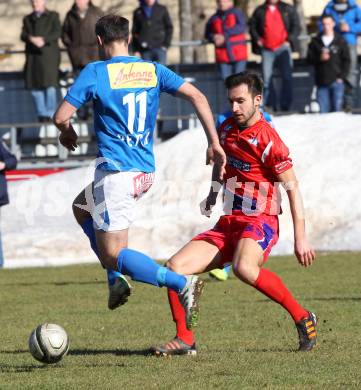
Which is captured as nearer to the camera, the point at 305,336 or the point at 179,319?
the point at 305,336

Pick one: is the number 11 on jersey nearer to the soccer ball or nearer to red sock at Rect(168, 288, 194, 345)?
red sock at Rect(168, 288, 194, 345)

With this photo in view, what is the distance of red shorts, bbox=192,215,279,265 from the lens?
848 centimetres

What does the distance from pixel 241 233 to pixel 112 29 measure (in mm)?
1699

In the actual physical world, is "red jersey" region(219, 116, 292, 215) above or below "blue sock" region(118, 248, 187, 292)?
above

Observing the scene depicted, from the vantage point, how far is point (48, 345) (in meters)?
7.88

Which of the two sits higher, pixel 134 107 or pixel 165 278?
pixel 134 107

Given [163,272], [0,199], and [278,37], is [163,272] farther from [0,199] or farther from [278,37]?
[278,37]

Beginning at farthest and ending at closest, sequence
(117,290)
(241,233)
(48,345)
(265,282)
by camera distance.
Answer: (241,233)
(265,282)
(117,290)
(48,345)

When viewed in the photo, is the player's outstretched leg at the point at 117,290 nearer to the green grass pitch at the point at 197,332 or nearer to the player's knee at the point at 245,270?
the green grass pitch at the point at 197,332

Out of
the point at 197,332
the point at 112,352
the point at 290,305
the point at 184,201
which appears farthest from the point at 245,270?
the point at 184,201

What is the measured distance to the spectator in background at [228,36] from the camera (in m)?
19.8

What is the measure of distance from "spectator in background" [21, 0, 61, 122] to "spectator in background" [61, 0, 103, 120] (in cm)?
24

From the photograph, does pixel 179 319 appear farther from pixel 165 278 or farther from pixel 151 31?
pixel 151 31

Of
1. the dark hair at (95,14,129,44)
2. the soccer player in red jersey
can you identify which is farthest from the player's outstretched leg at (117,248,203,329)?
the dark hair at (95,14,129,44)
